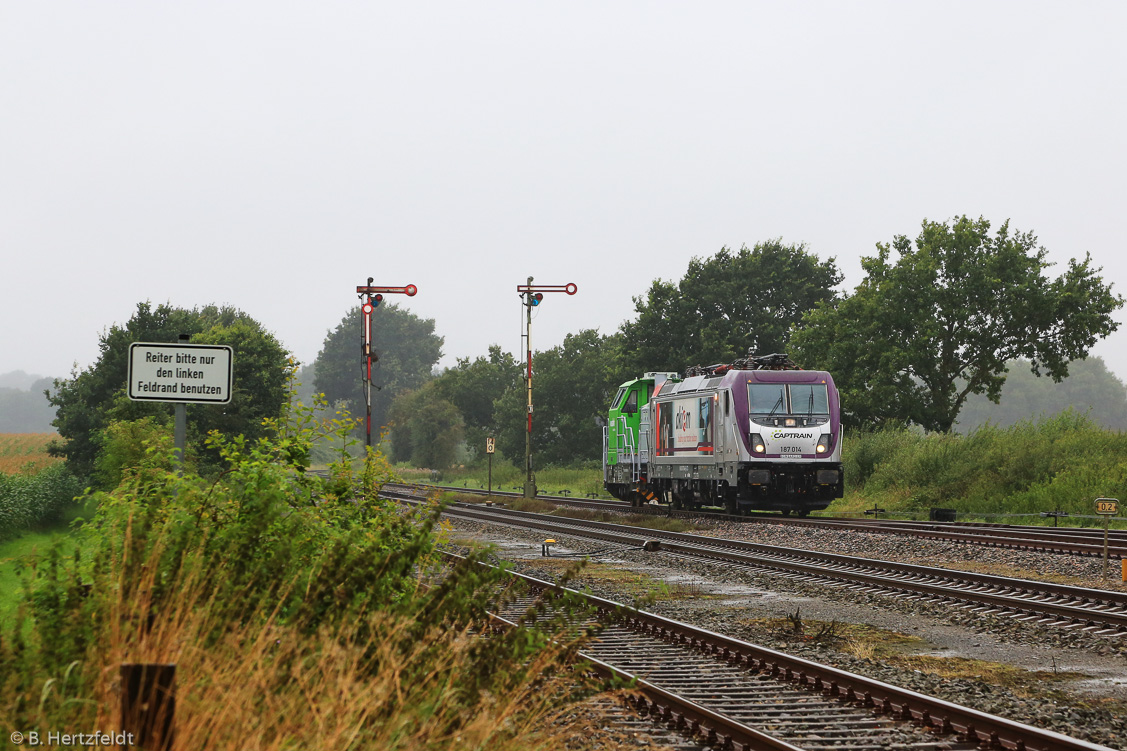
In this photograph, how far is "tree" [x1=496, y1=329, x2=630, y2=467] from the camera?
226 feet

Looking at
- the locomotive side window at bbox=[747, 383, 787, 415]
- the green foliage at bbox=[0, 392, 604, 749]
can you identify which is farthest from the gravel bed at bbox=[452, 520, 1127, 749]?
the locomotive side window at bbox=[747, 383, 787, 415]

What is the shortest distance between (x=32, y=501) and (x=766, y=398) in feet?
56.7

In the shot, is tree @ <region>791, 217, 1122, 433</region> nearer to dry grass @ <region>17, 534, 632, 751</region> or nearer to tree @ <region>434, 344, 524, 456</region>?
dry grass @ <region>17, 534, 632, 751</region>

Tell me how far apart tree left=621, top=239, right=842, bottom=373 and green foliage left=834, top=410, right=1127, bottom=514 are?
25.0m

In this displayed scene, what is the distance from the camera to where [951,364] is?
37969 mm

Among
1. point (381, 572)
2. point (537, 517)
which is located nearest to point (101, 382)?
point (537, 517)

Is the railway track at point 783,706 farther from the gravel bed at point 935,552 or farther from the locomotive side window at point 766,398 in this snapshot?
the locomotive side window at point 766,398

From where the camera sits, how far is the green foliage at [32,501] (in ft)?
72.9

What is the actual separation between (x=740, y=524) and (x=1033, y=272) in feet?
61.4

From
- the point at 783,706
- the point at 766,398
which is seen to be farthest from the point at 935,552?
the point at 783,706

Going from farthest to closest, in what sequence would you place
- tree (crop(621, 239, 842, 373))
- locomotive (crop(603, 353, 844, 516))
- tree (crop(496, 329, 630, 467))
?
tree (crop(496, 329, 630, 467))
tree (crop(621, 239, 842, 373))
locomotive (crop(603, 353, 844, 516))

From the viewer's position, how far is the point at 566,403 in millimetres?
71000

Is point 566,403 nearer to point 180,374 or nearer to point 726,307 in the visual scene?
point 726,307

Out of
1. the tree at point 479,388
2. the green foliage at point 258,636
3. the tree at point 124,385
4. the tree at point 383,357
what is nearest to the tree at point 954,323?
the tree at point 124,385
